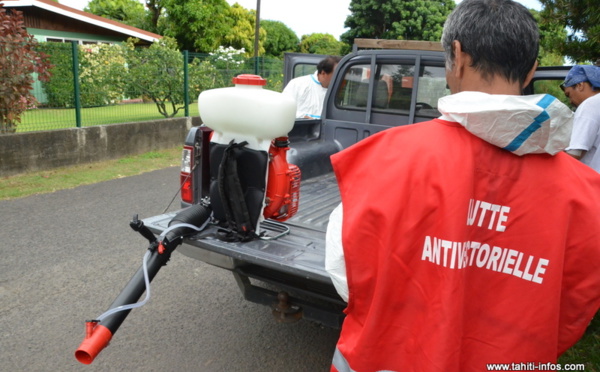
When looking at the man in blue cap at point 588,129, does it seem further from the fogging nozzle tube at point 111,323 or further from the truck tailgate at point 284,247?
the fogging nozzle tube at point 111,323

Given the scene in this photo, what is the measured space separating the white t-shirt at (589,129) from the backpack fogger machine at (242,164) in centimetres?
201

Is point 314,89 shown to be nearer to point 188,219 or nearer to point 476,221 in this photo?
point 188,219

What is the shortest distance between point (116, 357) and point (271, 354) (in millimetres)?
953

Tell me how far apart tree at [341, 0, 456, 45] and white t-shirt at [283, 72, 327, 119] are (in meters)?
21.7

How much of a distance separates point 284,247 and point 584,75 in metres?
2.54

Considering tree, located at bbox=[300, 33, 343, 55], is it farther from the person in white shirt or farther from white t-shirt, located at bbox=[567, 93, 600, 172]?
white t-shirt, located at bbox=[567, 93, 600, 172]

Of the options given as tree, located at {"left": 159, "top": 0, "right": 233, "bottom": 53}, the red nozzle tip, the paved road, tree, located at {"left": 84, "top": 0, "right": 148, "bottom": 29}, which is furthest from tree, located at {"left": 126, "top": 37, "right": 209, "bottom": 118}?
tree, located at {"left": 84, "top": 0, "right": 148, "bottom": 29}

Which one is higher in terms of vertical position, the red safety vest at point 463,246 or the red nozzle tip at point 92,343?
the red safety vest at point 463,246

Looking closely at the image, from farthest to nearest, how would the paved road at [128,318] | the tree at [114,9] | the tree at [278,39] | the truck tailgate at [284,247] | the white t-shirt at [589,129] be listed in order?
the tree at [278,39], the tree at [114,9], the white t-shirt at [589,129], the paved road at [128,318], the truck tailgate at [284,247]

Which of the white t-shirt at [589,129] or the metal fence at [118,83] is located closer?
the white t-shirt at [589,129]

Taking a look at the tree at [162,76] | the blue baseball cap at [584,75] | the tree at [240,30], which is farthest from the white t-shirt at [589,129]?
the tree at [240,30]

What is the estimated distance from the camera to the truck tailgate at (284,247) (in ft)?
7.88

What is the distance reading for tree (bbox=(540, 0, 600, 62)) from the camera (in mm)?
3945

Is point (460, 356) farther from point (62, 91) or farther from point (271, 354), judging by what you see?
point (62, 91)
